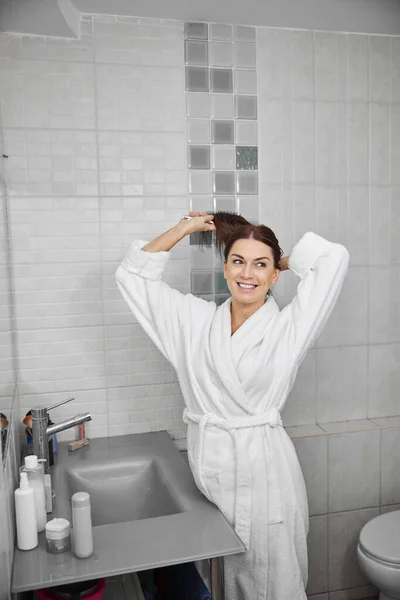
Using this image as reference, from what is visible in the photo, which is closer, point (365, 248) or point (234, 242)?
point (234, 242)

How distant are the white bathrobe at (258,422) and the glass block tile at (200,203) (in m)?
0.49

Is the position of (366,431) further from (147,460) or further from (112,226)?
(112,226)

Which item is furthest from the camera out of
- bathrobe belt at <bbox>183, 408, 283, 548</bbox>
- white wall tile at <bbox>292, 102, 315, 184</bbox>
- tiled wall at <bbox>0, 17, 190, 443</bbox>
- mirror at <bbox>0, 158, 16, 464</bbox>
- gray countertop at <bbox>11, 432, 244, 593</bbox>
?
white wall tile at <bbox>292, 102, 315, 184</bbox>

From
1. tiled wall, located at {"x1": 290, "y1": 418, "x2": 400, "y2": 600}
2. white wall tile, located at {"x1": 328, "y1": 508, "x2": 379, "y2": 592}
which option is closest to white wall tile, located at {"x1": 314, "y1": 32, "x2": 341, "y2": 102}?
tiled wall, located at {"x1": 290, "y1": 418, "x2": 400, "y2": 600}

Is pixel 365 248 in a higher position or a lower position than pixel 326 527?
higher

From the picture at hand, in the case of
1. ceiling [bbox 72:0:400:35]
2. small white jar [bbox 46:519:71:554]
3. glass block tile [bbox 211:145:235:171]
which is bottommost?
small white jar [bbox 46:519:71:554]

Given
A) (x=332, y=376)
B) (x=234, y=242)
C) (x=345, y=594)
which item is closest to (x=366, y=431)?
(x=332, y=376)

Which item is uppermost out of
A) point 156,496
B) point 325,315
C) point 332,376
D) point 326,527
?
point 325,315

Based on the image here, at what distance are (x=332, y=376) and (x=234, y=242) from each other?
0.94 m

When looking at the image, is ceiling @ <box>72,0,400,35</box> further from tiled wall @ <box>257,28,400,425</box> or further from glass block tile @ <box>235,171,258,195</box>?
glass block tile @ <box>235,171,258,195</box>

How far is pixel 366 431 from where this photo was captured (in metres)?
2.35

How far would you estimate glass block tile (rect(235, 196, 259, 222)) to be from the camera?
2273 mm

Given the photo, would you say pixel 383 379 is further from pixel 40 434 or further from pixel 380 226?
pixel 40 434

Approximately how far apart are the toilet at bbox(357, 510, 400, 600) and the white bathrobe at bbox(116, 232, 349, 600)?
345 mm
